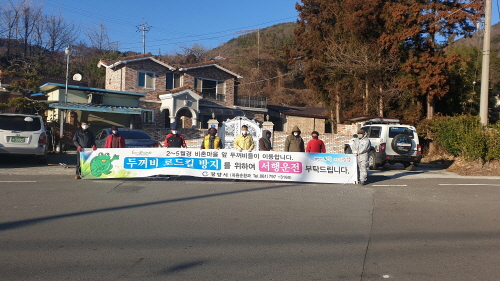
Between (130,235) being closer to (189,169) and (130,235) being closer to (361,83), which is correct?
(189,169)

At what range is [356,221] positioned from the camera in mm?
8328

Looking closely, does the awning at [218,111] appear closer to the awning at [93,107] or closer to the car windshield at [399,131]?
the awning at [93,107]

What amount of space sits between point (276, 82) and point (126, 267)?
4900 centimetres

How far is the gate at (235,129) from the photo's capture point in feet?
68.9

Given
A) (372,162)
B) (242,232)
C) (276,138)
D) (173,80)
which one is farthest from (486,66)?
(173,80)

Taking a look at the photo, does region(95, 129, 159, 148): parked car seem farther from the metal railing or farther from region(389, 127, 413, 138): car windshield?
the metal railing

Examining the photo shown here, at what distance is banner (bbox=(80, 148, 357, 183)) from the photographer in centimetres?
1281

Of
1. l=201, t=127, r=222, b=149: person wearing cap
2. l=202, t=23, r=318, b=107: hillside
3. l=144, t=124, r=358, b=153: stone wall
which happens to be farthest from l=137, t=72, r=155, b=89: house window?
l=201, t=127, r=222, b=149: person wearing cap

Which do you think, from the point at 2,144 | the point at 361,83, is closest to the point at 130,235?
the point at 2,144

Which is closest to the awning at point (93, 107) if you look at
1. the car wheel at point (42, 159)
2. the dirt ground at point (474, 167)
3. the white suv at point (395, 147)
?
the car wheel at point (42, 159)

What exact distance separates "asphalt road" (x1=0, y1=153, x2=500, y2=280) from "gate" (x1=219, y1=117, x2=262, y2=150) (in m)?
9.02

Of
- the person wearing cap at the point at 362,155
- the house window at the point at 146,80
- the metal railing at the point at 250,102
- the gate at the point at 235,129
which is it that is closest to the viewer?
the person wearing cap at the point at 362,155

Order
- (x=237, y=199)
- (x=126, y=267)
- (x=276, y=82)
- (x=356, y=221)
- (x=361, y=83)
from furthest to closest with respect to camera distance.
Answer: (x=276, y=82), (x=361, y=83), (x=237, y=199), (x=356, y=221), (x=126, y=267)

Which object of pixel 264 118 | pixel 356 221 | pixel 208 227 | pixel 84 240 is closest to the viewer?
pixel 84 240
